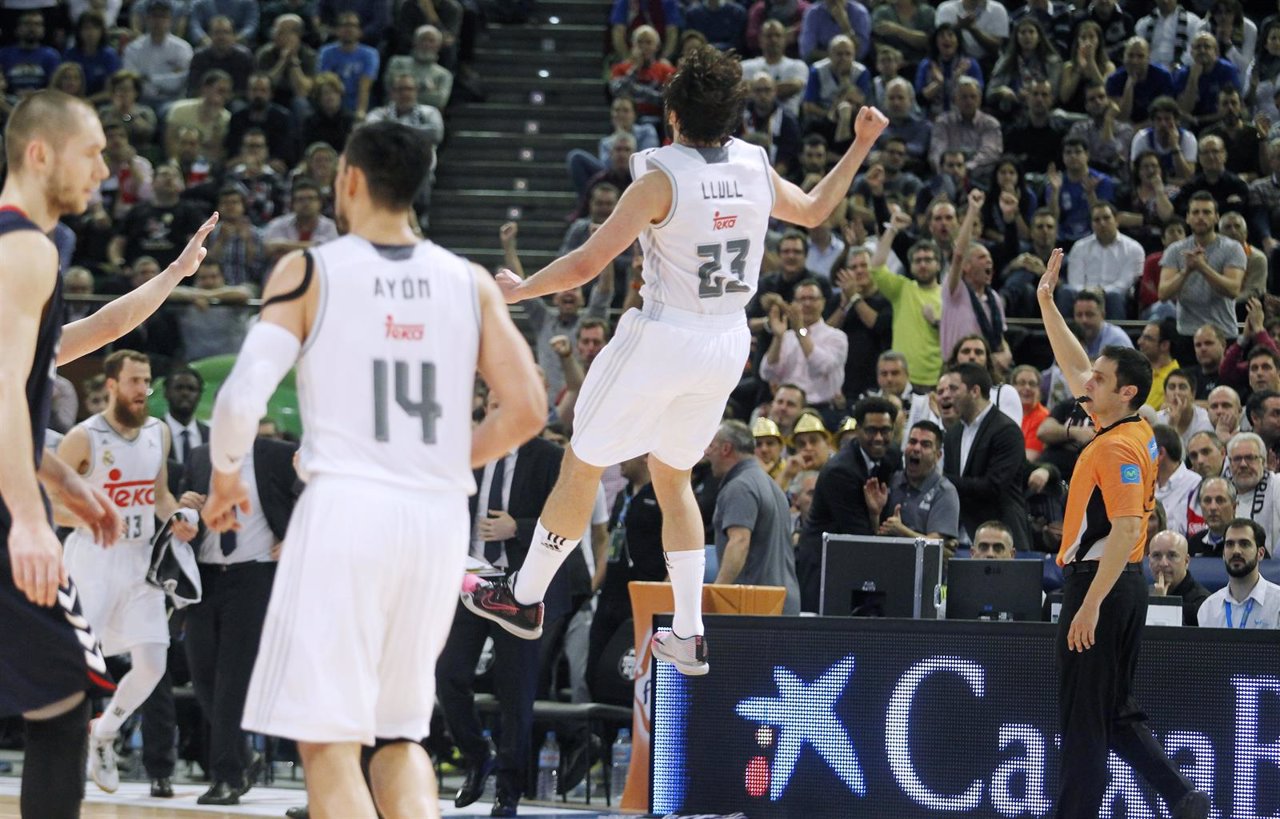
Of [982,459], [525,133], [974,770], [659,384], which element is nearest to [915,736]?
[974,770]

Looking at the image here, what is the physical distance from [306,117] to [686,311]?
1151 cm

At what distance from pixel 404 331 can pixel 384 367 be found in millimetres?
116

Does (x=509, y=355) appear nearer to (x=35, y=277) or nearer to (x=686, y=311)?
(x=35, y=277)

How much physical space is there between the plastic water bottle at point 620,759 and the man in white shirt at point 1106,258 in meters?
5.70

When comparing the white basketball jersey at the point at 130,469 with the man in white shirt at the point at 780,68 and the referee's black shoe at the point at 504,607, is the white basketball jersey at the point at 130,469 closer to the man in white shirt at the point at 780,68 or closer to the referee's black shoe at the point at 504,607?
the referee's black shoe at the point at 504,607

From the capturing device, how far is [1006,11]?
18.2m

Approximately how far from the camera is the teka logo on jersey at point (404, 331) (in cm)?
485

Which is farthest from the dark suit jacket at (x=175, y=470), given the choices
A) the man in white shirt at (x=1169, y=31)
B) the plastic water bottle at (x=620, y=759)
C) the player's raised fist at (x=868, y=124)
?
the man in white shirt at (x=1169, y=31)

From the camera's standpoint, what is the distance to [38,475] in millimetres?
5199

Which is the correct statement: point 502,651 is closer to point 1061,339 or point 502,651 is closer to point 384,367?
point 1061,339

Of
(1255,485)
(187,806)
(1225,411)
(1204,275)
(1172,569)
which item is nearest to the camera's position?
(1172,569)

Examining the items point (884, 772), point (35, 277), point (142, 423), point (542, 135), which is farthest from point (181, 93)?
point (35, 277)

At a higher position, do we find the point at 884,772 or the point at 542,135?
the point at 542,135

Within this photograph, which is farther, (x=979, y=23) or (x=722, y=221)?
(x=979, y=23)
